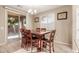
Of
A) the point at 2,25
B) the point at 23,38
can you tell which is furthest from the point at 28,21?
the point at 2,25

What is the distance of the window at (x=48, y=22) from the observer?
1.43 metres

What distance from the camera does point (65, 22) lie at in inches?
55.5

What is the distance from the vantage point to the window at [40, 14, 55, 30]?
1429 mm

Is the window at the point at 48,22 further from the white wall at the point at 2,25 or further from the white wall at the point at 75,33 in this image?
the white wall at the point at 2,25

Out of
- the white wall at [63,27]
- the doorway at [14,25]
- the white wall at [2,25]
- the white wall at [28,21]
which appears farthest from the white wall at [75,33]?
the white wall at [2,25]

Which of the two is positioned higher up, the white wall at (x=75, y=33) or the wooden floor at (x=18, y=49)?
the white wall at (x=75, y=33)

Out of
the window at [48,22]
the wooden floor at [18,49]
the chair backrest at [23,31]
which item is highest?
the window at [48,22]

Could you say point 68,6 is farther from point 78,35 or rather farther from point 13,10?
point 13,10

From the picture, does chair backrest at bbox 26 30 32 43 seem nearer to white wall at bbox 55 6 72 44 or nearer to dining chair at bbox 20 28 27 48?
dining chair at bbox 20 28 27 48

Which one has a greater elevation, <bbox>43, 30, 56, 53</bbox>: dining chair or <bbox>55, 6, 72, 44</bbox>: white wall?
<bbox>55, 6, 72, 44</bbox>: white wall

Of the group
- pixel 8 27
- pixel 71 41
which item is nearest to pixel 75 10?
pixel 71 41

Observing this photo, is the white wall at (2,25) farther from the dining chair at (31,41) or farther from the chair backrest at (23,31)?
the dining chair at (31,41)

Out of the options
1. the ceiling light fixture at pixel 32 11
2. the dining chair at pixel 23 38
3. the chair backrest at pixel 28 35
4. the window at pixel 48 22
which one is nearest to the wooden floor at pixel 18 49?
the dining chair at pixel 23 38

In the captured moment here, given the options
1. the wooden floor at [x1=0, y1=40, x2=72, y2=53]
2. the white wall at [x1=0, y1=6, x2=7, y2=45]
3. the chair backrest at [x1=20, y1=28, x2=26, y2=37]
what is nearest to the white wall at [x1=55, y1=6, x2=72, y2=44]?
the wooden floor at [x1=0, y1=40, x2=72, y2=53]
